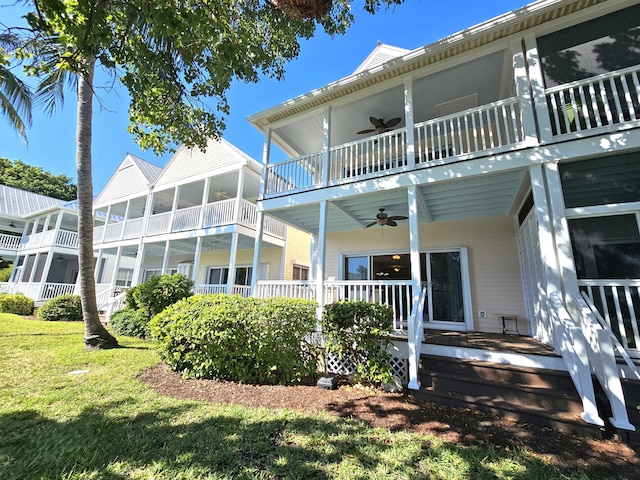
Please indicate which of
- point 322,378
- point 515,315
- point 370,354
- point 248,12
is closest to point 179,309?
point 322,378

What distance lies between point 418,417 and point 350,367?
175 centimetres

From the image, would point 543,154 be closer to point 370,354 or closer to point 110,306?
point 370,354

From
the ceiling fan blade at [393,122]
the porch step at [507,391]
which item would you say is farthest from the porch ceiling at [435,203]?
the porch step at [507,391]

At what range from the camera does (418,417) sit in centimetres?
360

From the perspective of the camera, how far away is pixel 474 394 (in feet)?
13.1

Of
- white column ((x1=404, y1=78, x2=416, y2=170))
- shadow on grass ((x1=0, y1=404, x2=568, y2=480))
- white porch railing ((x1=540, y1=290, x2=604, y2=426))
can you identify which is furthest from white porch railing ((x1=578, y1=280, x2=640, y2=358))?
white column ((x1=404, y1=78, x2=416, y2=170))

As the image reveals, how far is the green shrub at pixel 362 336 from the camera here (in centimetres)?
467

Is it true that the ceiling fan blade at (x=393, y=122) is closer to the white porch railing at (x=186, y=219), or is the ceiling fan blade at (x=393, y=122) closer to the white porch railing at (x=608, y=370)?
the white porch railing at (x=608, y=370)

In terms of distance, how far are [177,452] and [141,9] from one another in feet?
16.6

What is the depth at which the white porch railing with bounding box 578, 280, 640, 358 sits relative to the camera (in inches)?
154

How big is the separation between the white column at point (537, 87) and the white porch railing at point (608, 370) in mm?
3112

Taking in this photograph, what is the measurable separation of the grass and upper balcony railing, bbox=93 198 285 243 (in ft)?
25.5

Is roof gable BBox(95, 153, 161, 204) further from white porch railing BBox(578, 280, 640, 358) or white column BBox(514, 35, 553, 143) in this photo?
white porch railing BBox(578, 280, 640, 358)

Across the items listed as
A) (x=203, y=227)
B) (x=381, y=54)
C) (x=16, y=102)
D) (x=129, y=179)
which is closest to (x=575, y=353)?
(x=381, y=54)
